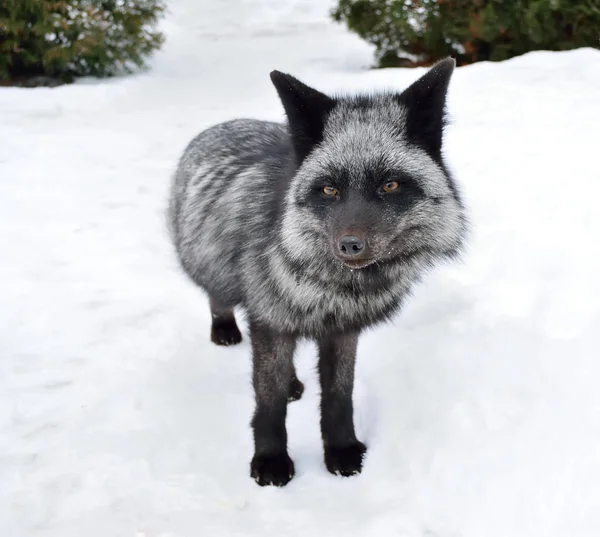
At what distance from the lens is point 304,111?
9.71 feet

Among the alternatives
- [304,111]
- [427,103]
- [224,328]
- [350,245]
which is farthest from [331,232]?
[224,328]

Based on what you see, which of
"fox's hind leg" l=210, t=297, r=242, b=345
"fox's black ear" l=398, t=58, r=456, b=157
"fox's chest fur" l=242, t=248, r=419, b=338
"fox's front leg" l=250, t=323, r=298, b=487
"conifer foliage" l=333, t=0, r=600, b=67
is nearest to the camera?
"fox's black ear" l=398, t=58, r=456, b=157

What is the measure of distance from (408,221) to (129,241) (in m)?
3.54

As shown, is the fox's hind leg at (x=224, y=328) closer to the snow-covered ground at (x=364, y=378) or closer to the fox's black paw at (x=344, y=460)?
the snow-covered ground at (x=364, y=378)

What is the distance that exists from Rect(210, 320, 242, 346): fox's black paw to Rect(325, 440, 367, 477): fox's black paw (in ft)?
4.44

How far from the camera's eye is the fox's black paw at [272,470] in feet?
10.8

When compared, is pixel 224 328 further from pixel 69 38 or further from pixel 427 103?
pixel 69 38

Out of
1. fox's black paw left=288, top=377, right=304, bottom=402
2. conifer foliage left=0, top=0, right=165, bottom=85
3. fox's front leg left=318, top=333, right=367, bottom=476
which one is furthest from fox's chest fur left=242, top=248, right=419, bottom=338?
conifer foliage left=0, top=0, right=165, bottom=85

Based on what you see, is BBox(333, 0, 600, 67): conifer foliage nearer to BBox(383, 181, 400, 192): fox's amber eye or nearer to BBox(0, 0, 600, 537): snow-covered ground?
BBox(0, 0, 600, 537): snow-covered ground

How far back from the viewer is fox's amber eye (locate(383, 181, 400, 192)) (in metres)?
2.82

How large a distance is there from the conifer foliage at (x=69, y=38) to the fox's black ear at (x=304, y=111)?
25.0 ft

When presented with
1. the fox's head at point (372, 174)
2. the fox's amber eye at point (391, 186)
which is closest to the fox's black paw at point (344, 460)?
the fox's head at point (372, 174)

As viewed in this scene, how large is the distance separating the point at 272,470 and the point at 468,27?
715 centimetres

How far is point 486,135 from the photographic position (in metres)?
5.88
